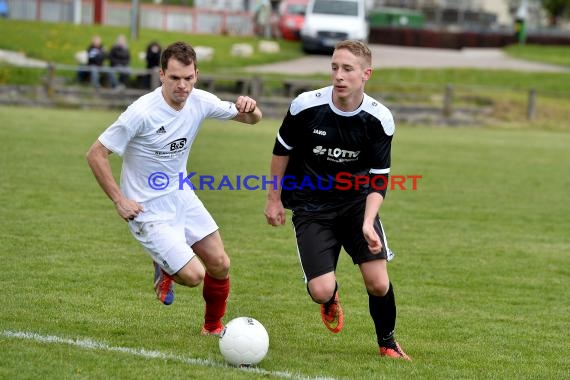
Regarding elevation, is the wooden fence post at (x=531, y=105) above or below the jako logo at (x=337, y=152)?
below

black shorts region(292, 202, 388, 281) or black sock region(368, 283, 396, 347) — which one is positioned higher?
black shorts region(292, 202, 388, 281)

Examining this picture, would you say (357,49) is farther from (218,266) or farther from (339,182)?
(218,266)

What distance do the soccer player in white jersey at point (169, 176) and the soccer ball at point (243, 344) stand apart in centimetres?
64

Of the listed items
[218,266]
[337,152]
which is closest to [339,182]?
[337,152]

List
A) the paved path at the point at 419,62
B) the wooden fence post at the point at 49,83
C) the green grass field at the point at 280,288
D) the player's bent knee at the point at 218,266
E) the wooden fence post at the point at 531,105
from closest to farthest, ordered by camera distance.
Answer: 1. the green grass field at the point at 280,288
2. the player's bent knee at the point at 218,266
3. the wooden fence post at the point at 49,83
4. the wooden fence post at the point at 531,105
5. the paved path at the point at 419,62

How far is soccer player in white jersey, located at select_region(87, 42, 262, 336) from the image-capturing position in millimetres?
6348

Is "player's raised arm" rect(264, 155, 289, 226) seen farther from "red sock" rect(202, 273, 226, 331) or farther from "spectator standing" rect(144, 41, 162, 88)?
"spectator standing" rect(144, 41, 162, 88)

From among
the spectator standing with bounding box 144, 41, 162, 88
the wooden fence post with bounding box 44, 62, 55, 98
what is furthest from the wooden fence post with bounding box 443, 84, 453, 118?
the wooden fence post with bounding box 44, 62, 55, 98

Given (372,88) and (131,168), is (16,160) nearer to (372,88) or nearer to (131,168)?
(131,168)

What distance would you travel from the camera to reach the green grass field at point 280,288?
6230 millimetres

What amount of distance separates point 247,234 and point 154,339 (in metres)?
4.75

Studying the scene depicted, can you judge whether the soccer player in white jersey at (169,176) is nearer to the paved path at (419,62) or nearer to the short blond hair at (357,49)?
the short blond hair at (357,49)

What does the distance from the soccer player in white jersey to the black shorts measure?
0.61m

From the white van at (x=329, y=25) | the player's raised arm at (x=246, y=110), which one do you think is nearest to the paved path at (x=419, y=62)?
the white van at (x=329, y=25)
